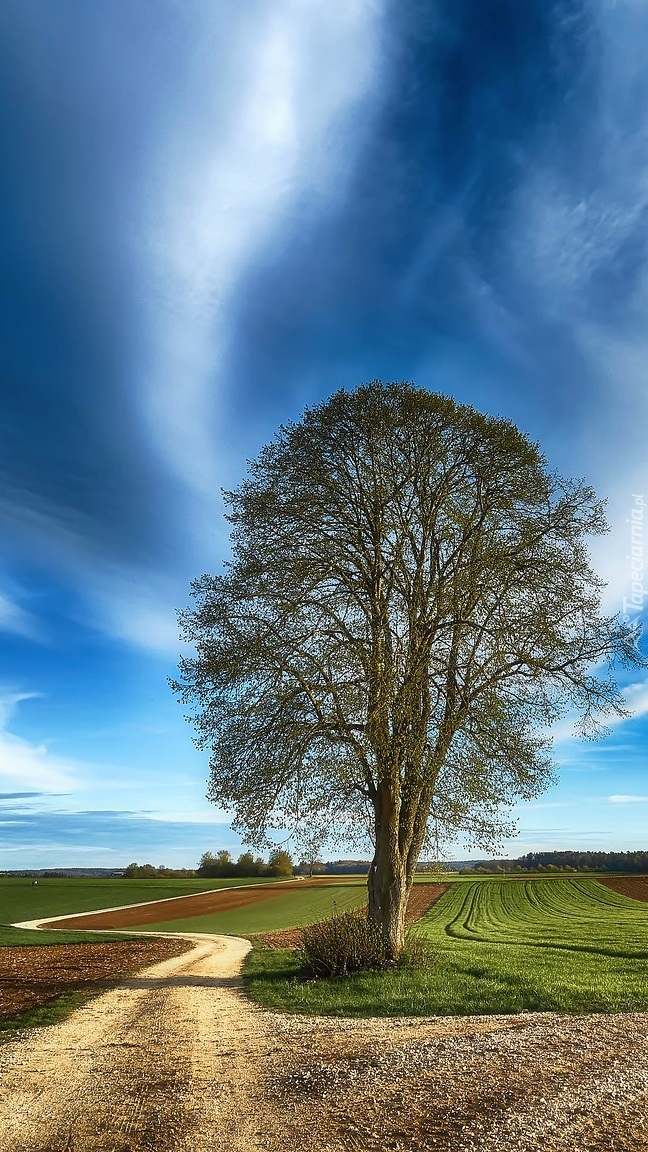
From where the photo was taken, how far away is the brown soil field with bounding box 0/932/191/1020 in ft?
51.5

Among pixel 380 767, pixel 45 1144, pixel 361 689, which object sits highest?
pixel 361 689

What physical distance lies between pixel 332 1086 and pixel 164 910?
167 ft

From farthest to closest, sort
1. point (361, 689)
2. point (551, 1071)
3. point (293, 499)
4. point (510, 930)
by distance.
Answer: point (510, 930), point (293, 499), point (361, 689), point (551, 1071)

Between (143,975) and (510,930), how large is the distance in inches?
887

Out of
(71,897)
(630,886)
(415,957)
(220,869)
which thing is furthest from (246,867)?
(415,957)

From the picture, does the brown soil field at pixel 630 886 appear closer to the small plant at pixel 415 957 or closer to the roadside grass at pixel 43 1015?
the small plant at pixel 415 957

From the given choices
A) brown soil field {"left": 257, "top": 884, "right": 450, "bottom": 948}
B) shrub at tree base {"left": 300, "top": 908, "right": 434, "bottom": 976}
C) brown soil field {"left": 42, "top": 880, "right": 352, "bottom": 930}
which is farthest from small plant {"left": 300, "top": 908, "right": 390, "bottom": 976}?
brown soil field {"left": 42, "top": 880, "right": 352, "bottom": 930}

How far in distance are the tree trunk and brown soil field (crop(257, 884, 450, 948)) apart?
2965mm

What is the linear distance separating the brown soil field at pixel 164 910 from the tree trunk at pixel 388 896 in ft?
99.7

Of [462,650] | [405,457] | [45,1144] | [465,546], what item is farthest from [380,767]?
[45,1144]

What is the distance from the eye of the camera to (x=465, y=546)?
1839 centimetres

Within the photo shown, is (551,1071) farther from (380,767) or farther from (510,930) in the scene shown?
(510,930)

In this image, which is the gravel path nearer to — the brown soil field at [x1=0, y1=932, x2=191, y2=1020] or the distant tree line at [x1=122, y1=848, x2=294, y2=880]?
the brown soil field at [x1=0, y1=932, x2=191, y2=1020]

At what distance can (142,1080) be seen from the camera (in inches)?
334
